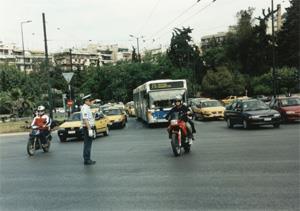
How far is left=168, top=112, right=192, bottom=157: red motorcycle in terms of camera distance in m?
14.7

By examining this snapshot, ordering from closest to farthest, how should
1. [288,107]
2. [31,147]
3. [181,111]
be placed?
[181,111] < [31,147] < [288,107]

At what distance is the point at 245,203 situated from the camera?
7.65 m

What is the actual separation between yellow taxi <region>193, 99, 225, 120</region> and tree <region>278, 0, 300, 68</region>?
5180 cm

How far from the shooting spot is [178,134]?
14.9 m

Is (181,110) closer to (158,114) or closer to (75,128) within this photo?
(75,128)

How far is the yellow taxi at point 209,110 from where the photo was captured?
1403 inches

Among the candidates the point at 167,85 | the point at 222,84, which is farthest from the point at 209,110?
the point at 222,84

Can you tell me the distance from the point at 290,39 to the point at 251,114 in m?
70.3

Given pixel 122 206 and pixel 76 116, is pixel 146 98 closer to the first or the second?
pixel 76 116

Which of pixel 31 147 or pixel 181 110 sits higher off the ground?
pixel 181 110

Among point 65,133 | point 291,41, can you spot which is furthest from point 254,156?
point 291,41

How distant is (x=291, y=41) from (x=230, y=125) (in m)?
67.7

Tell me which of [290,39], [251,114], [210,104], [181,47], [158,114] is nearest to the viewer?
[251,114]

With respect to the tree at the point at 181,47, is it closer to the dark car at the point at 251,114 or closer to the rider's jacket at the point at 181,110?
the dark car at the point at 251,114
